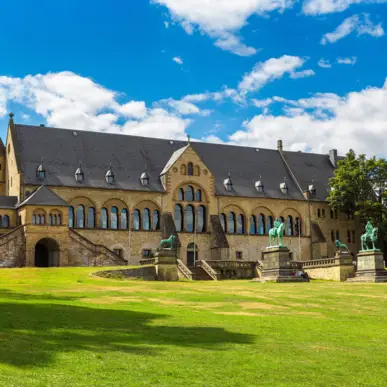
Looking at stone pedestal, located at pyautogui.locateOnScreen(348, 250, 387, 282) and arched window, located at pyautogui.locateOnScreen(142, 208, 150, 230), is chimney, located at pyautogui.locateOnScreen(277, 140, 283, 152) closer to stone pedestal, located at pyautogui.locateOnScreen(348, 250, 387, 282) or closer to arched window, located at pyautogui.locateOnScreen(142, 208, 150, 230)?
arched window, located at pyautogui.locateOnScreen(142, 208, 150, 230)

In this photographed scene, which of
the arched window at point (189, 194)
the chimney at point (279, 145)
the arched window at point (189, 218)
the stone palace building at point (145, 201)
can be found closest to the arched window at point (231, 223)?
the stone palace building at point (145, 201)

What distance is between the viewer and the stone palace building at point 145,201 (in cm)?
6425

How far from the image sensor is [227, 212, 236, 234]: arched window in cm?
7906

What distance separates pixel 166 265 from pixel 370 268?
18.9m

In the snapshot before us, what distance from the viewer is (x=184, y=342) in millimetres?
18172

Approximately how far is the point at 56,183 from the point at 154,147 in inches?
647

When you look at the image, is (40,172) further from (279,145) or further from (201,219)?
(279,145)

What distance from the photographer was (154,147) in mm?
82500

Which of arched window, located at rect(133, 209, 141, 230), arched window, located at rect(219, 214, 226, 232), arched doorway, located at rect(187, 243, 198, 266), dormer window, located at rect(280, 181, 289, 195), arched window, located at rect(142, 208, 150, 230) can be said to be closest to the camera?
arched window, located at rect(133, 209, 141, 230)

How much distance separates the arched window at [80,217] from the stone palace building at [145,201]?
11 centimetres

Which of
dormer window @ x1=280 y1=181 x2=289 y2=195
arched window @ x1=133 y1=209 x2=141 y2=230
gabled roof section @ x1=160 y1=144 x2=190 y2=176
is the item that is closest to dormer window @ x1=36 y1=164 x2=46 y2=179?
arched window @ x1=133 y1=209 x2=141 y2=230

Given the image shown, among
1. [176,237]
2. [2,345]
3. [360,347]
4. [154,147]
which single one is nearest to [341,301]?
[360,347]

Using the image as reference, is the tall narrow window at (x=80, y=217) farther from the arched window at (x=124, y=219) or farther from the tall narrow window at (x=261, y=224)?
the tall narrow window at (x=261, y=224)

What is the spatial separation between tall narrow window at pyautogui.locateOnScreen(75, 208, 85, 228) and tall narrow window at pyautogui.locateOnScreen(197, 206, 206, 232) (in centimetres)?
1433
